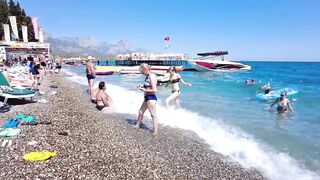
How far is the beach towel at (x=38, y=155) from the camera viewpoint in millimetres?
5426

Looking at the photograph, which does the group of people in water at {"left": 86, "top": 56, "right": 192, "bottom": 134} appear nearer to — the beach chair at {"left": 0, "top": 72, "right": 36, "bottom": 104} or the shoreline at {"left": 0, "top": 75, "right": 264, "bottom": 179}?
the shoreline at {"left": 0, "top": 75, "right": 264, "bottom": 179}

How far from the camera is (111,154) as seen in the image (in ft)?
19.7

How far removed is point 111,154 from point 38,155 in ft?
4.56

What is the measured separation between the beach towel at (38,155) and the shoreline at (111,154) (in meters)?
0.11

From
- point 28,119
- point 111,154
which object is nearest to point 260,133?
point 111,154

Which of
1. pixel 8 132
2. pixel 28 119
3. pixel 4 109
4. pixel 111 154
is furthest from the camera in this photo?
pixel 4 109

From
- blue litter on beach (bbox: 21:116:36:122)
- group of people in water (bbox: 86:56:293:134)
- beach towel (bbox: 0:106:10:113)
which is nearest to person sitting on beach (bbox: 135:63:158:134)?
group of people in water (bbox: 86:56:293:134)

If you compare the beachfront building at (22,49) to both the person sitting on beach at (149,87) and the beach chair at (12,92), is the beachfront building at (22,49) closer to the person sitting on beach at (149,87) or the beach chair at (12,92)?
the beach chair at (12,92)

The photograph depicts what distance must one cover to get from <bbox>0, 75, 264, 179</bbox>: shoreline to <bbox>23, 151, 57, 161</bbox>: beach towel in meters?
0.11

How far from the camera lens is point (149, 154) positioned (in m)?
6.50

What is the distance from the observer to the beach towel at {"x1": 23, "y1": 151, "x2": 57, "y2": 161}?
5426 mm

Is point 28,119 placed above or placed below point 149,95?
below

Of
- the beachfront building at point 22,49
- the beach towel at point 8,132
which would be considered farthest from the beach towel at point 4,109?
the beachfront building at point 22,49

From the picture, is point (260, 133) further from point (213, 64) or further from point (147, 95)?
point (213, 64)
